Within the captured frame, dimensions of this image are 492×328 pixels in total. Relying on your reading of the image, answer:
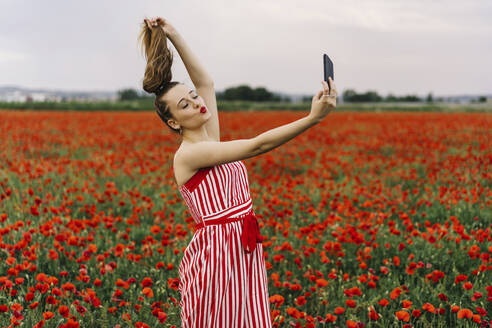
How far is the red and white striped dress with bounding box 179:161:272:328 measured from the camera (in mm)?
1934

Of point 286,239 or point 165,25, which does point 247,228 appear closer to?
point 165,25

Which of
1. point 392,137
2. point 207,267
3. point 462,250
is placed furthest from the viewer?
point 392,137

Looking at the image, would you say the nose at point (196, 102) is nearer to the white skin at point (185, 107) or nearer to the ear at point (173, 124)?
the white skin at point (185, 107)

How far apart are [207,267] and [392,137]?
10602mm

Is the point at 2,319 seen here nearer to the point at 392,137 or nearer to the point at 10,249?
the point at 10,249

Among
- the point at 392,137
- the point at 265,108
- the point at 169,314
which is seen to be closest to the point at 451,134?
the point at 392,137

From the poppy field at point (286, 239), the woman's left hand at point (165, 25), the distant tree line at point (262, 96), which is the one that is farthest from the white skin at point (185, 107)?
the distant tree line at point (262, 96)

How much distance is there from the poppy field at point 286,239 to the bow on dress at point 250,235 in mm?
661

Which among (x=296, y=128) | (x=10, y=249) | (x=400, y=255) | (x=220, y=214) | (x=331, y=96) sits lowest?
(x=400, y=255)

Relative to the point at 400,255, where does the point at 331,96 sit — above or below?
above

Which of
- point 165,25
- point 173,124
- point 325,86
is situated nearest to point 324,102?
point 325,86

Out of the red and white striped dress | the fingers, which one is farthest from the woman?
the fingers

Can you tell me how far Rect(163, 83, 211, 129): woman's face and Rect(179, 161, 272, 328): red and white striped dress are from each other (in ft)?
0.78

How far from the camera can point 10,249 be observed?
3.40m
